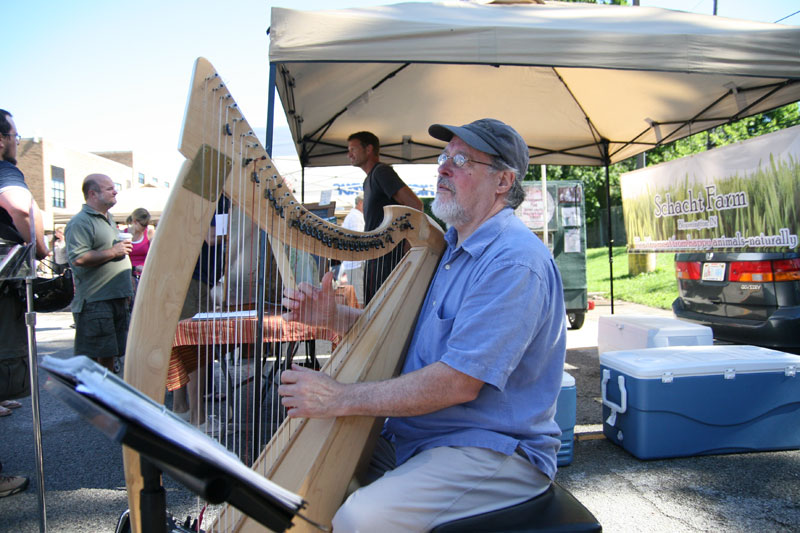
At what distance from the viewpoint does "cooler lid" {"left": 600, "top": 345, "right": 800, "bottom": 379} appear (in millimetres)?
2959

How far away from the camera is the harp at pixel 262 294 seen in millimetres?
980

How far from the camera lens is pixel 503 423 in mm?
1433

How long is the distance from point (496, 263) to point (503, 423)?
46 centimetres

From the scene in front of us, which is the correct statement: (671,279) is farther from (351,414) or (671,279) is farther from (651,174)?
(351,414)

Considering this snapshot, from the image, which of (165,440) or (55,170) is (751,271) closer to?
(165,440)

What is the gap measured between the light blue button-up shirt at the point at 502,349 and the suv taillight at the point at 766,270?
360cm

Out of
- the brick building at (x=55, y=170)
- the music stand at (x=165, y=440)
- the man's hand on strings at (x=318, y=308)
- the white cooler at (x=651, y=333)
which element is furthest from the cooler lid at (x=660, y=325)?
the brick building at (x=55, y=170)

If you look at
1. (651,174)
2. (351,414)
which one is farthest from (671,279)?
(351,414)

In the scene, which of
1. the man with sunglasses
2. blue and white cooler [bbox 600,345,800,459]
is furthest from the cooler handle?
the man with sunglasses

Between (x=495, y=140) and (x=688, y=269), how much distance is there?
14.0 feet

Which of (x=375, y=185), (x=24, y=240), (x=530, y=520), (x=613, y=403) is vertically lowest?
(x=613, y=403)

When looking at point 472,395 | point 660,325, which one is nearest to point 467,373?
point 472,395

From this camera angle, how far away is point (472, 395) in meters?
1.37

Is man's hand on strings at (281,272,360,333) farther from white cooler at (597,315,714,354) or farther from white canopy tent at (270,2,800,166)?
white cooler at (597,315,714,354)
